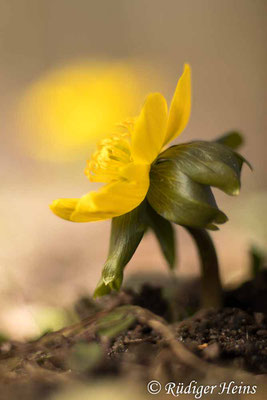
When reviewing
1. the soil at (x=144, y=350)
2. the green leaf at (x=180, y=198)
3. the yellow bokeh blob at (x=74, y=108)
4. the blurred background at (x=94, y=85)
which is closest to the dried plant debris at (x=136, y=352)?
the soil at (x=144, y=350)

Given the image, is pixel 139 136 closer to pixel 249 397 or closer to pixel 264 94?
pixel 249 397

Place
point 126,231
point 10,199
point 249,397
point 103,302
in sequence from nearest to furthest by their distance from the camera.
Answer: point 249,397, point 126,231, point 103,302, point 10,199

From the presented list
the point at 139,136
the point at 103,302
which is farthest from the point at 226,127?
the point at 139,136

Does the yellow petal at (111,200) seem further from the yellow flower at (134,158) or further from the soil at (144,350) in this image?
the soil at (144,350)

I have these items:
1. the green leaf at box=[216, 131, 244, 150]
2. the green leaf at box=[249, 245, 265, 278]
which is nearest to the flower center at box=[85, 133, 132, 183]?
the green leaf at box=[216, 131, 244, 150]

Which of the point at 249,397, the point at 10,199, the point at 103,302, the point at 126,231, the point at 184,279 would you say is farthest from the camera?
the point at 10,199

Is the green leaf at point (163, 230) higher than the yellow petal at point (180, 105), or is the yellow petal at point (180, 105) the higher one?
the yellow petal at point (180, 105)

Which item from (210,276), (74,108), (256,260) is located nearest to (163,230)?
(210,276)
